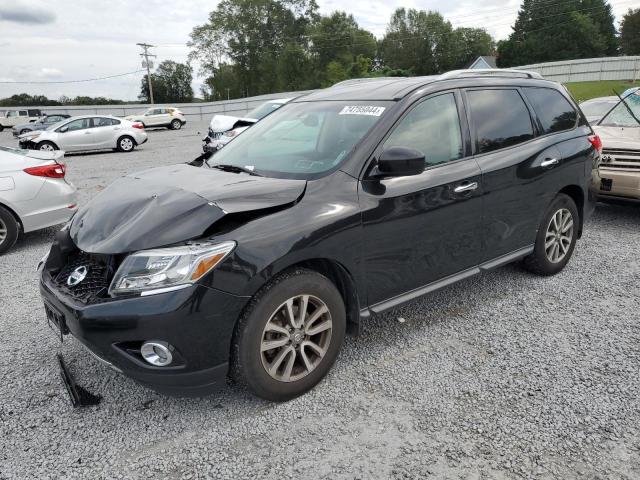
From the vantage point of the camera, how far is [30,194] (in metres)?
6.02

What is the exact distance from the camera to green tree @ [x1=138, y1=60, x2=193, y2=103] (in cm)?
8450

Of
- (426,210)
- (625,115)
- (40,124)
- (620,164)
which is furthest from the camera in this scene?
(40,124)

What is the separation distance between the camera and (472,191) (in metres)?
3.58

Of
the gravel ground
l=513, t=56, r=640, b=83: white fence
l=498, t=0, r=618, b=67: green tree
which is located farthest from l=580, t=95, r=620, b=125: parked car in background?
l=498, t=0, r=618, b=67: green tree

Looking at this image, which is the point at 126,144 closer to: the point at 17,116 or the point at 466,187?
the point at 466,187

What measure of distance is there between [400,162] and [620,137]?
16.7ft

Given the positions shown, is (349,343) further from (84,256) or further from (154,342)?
(84,256)

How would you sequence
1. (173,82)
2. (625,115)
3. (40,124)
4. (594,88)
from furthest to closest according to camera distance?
(173,82)
(594,88)
(40,124)
(625,115)

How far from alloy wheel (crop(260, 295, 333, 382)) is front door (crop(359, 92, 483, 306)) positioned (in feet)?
1.33

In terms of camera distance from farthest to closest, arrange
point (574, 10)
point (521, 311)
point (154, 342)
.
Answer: point (574, 10), point (521, 311), point (154, 342)

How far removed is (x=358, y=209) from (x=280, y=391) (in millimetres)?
1140

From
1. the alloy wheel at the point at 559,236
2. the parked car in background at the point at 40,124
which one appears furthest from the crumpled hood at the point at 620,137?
the parked car in background at the point at 40,124

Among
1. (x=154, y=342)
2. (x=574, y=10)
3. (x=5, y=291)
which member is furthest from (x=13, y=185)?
(x=574, y=10)

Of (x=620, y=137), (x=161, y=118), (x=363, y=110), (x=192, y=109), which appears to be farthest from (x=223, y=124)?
(x=192, y=109)
